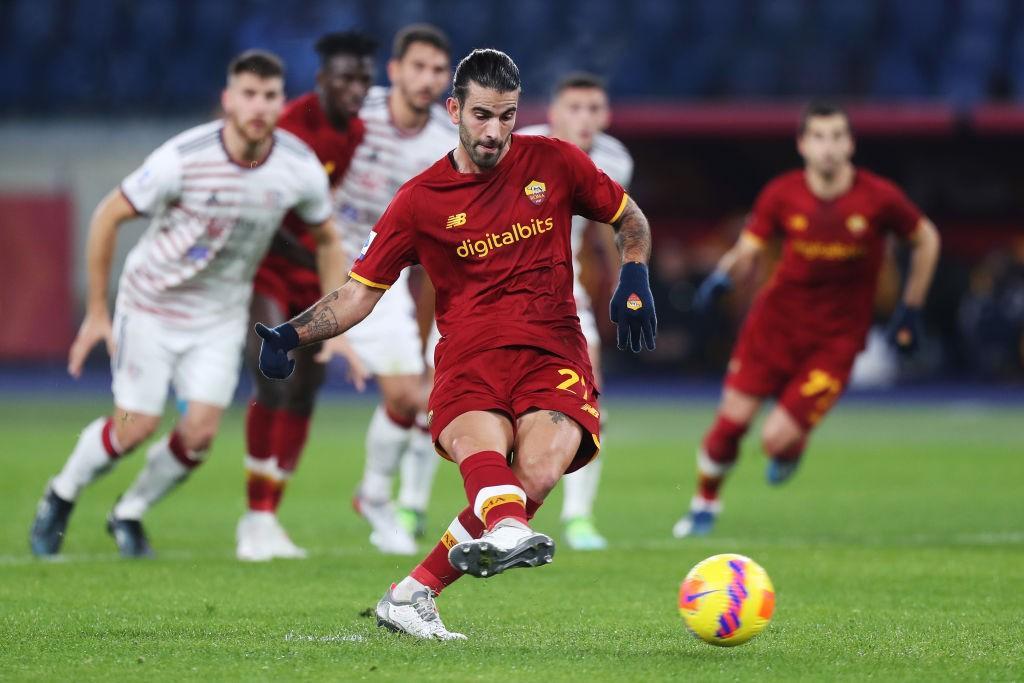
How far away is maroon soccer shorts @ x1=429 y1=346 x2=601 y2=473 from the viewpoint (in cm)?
593

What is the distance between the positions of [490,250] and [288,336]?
79 centimetres

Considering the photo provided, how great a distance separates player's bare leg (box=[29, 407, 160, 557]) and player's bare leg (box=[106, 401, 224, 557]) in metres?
0.15

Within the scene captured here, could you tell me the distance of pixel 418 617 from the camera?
5.96 meters

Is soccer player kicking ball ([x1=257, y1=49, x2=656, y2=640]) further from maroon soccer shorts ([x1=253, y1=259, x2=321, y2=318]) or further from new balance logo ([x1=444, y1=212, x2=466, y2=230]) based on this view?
maroon soccer shorts ([x1=253, y1=259, x2=321, y2=318])

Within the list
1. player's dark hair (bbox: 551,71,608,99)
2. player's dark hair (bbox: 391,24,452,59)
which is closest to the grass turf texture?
player's dark hair (bbox: 551,71,608,99)

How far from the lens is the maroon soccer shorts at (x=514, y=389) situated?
593cm

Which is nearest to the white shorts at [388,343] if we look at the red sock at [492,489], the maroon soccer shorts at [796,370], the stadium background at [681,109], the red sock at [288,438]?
the red sock at [288,438]

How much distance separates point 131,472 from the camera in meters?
14.0

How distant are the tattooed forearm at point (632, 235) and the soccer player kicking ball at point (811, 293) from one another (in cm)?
413

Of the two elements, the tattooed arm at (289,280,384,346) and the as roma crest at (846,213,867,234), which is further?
the as roma crest at (846,213,867,234)

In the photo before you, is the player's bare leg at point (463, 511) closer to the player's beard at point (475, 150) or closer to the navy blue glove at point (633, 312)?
the navy blue glove at point (633, 312)

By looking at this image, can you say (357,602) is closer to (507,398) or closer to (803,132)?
(507,398)

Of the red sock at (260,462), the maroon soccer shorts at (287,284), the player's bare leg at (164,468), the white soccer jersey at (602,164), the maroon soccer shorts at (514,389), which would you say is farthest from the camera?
the white soccer jersey at (602,164)

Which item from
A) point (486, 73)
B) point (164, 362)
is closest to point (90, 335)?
point (164, 362)
